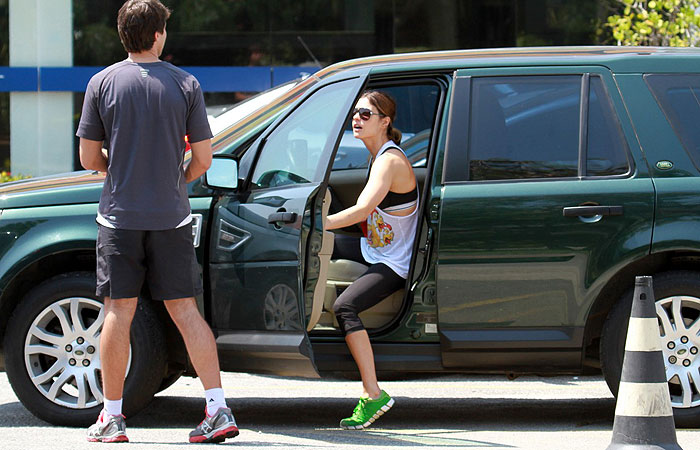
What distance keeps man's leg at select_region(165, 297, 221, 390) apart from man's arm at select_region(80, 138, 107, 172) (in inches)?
25.4

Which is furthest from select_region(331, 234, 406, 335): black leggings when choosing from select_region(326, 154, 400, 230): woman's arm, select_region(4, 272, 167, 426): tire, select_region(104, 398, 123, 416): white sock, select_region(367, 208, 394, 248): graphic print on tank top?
select_region(104, 398, 123, 416): white sock

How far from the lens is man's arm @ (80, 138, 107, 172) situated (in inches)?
185

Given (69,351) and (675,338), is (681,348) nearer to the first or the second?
(675,338)

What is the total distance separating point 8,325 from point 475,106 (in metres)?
2.40

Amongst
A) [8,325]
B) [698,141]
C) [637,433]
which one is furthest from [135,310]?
[698,141]

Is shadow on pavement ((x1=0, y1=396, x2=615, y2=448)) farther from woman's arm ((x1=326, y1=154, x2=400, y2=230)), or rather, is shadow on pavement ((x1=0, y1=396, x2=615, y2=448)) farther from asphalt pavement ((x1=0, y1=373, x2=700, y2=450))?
woman's arm ((x1=326, y1=154, x2=400, y2=230))

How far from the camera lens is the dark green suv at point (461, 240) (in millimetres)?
4988

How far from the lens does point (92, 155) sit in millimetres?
4703

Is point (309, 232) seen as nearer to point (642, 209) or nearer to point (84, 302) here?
point (84, 302)

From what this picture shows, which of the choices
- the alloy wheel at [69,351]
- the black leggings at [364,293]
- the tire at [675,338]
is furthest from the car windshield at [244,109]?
the tire at [675,338]

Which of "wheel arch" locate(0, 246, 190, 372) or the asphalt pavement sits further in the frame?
"wheel arch" locate(0, 246, 190, 372)

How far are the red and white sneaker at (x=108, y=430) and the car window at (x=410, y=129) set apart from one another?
2.42m

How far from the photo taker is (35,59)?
55.4 ft

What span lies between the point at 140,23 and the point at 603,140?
83.9 inches
